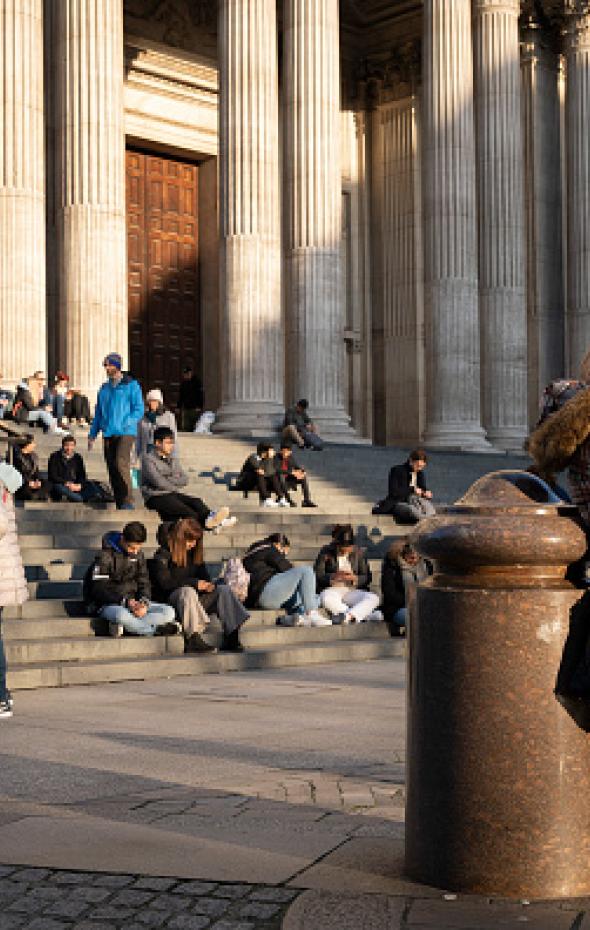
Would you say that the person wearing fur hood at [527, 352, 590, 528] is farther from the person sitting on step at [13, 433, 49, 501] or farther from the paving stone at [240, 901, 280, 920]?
the person sitting on step at [13, 433, 49, 501]

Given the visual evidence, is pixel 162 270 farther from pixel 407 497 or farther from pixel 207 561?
pixel 207 561

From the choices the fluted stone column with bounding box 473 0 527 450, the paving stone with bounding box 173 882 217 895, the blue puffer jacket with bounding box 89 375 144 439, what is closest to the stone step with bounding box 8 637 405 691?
the blue puffer jacket with bounding box 89 375 144 439

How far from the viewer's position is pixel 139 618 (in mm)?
14039

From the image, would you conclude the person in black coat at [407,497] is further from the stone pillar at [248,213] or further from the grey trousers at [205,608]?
the grey trousers at [205,608]

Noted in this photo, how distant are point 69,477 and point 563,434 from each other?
15570 millimetres

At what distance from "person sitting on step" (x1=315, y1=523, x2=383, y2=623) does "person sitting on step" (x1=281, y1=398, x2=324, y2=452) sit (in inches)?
363

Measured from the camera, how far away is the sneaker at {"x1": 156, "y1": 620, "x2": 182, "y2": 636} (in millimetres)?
14117

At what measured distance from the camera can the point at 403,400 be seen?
132 ft

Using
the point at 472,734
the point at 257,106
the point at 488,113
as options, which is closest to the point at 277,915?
the point at 472,734

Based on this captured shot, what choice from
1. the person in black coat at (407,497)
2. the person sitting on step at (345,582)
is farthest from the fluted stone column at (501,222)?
the person sitting on step at (345,582)

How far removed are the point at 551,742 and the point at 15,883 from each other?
2065 millimetres

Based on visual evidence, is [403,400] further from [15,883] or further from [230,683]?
[15,883]

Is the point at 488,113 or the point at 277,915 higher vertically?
the point at 488,113

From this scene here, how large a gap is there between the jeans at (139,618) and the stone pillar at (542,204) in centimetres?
2703
